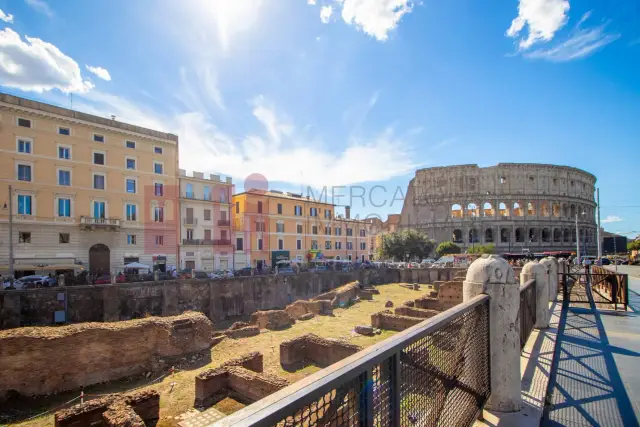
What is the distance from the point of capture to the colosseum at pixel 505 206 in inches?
2744

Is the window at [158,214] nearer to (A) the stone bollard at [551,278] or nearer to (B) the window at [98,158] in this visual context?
(B) the window at [98,158]

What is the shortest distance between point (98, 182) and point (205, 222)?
10647 mm

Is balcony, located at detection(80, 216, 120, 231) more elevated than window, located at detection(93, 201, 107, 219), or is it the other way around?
window, located at detection(93, 201, 107, 219)

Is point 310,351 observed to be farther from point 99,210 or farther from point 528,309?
point 99,210

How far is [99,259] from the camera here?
29703 mm

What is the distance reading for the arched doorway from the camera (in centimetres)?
2935

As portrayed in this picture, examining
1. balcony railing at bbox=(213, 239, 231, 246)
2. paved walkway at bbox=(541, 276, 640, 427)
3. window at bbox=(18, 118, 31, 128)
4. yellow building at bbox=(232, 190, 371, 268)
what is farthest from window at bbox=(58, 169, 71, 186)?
paved walkway at bbox=(541, 276, 640, 427)

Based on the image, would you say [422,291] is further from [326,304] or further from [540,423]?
[540,423]

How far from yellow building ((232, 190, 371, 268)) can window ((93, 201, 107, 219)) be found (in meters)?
13.7

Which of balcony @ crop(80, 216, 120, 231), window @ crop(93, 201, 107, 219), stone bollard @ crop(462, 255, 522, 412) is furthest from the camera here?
window @ crop(93, 201, 107, 219)

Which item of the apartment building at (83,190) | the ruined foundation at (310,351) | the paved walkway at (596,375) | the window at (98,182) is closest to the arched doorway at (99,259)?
the apartment building at (83,190)

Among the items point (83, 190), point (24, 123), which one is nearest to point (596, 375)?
point (83, 190)

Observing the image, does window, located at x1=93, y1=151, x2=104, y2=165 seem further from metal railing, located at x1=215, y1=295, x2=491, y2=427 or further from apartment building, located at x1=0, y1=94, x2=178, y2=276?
metal railing, located at x1=215, y1=295, x2=491, y2=427

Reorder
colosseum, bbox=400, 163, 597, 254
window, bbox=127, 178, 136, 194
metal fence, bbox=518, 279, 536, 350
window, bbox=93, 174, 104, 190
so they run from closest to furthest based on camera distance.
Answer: metal fence, bbox=518, 279, 536, 350, window, bbox=93, 174, 104, 190, window, bbox=127, 178, 136, 194, colosseum, bbox=400, 163, 597, 254
